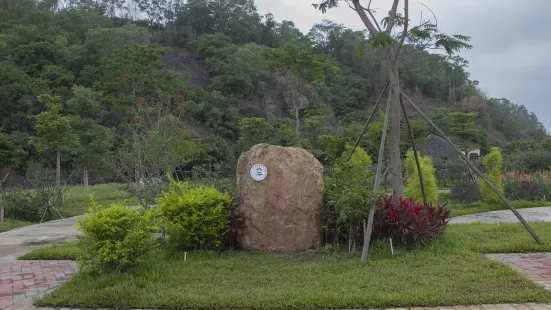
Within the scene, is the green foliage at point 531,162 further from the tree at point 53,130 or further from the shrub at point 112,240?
the shrub at point 112,240

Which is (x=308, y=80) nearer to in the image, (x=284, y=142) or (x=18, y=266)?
(x=284, y=142)

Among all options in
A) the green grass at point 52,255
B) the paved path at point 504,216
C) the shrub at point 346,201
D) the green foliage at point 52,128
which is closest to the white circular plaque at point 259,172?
the shrub at point 346,201

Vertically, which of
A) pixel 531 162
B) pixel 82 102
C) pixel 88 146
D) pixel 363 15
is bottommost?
pixel 531 162

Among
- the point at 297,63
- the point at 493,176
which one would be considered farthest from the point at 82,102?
the point at 493,176

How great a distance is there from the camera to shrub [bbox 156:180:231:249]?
620cm

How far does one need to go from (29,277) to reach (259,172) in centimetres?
333

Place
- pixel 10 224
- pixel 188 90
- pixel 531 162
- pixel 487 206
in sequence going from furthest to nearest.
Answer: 1. pixel 188 90
2. pixel 531 162
3. pixel 487 206
4. pixel 10 224

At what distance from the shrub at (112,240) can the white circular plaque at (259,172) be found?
6.31 ft

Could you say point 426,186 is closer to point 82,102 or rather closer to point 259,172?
point 259,172

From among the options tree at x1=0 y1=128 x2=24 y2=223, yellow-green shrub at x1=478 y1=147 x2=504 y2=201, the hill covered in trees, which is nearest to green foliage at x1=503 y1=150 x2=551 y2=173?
the hill covered in trees

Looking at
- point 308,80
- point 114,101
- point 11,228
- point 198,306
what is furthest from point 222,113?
point 198,306

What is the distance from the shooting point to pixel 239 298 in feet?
14.1

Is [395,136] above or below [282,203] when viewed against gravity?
above

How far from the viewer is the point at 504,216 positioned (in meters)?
11.0
